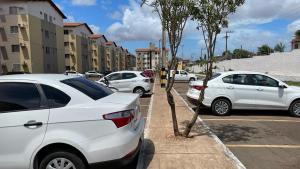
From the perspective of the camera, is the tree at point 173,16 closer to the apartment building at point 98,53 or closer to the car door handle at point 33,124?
the car door handle at point 33,124

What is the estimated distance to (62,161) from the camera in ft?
16.8

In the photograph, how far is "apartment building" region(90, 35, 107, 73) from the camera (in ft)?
346

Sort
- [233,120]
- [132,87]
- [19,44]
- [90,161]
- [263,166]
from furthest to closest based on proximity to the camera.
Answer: [19,44] → [132,87] → [233,120] → [263,166] → [90,161]

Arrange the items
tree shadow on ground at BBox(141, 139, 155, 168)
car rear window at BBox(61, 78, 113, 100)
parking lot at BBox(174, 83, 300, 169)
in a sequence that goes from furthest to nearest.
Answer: parking lot at BBox(174, 83, 300, 169), tree shadow on ground at BBox(141, 139, 155, 168), car rear window at BBox(61, 78, 113, 100)

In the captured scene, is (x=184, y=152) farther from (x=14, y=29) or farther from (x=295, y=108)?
(x=14, y=29)

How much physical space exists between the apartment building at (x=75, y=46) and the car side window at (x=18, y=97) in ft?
250

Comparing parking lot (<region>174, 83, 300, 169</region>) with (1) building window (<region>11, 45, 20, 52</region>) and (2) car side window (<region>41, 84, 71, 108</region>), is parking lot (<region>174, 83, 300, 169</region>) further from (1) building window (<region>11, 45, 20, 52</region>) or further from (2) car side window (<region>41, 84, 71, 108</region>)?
(1) building window (<region>11, 45, 20, 52</region>)

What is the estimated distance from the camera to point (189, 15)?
783 cm

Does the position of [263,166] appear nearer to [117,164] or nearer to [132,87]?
[117,164]

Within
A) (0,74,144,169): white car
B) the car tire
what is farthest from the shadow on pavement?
the car tire

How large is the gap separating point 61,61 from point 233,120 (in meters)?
60.3

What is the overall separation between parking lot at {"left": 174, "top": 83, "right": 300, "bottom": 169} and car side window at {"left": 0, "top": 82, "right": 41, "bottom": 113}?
375cm

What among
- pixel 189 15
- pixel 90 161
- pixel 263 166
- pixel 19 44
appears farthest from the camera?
pixel 19 44

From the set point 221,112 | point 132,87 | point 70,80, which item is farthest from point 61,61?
point 70,80
